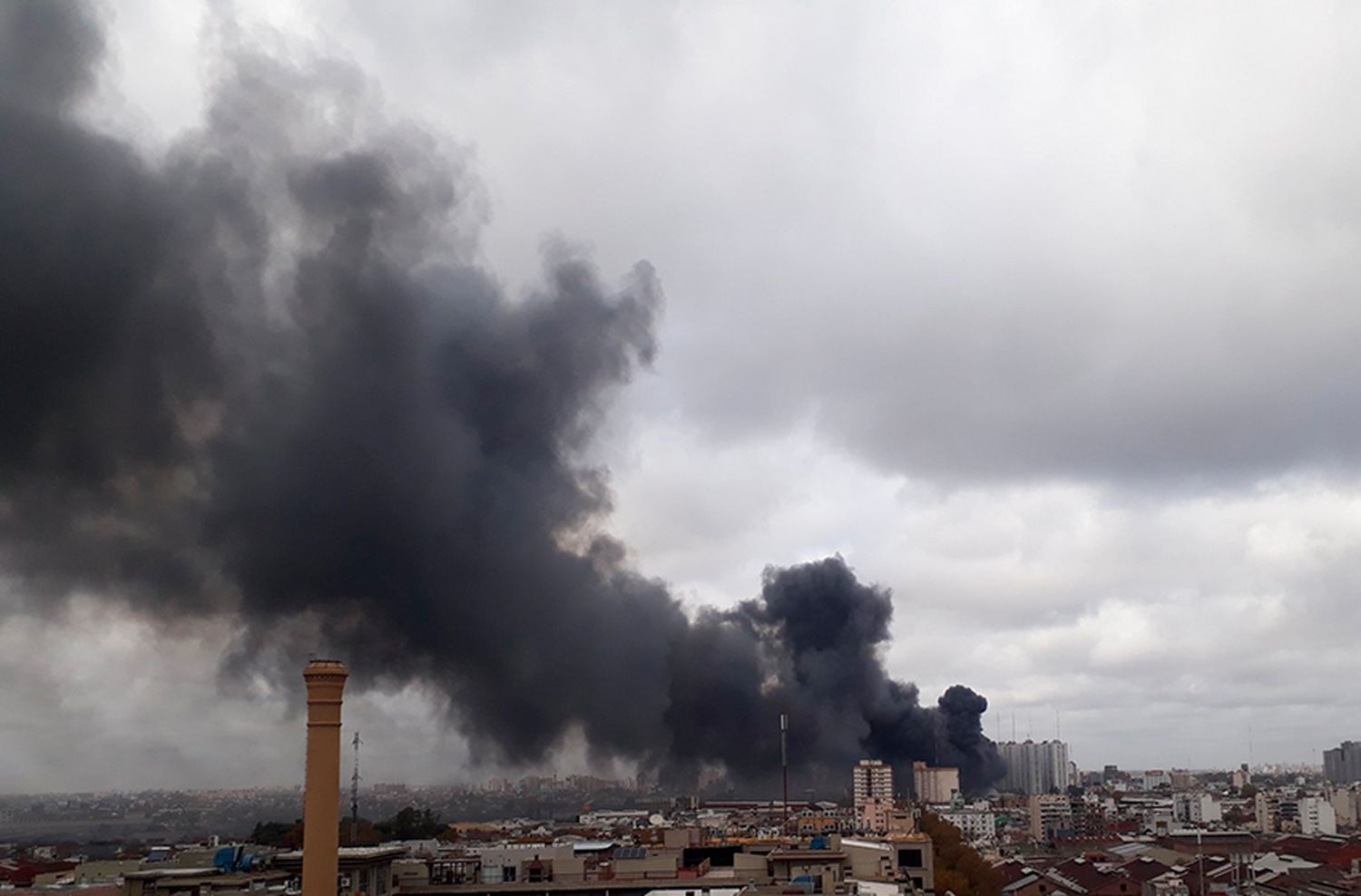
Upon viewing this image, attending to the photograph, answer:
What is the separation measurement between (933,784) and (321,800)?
135m

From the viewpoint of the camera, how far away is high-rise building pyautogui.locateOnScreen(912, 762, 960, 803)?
15788 cm

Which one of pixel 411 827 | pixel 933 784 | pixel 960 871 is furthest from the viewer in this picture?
pixel 933 784

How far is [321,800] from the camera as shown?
112 feet

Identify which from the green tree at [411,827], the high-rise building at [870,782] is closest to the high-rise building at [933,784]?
the high-rise building at [870,782]

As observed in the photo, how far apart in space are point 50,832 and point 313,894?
96936 millimetres

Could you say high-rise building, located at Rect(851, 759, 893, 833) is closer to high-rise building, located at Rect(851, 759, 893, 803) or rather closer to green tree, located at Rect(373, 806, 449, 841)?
high-rise building, located at Rect(851, 759, 893, 803)

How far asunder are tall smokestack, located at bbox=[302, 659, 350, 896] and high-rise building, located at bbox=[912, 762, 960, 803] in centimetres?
13166

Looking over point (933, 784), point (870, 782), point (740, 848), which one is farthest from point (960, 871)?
point (933, 784)

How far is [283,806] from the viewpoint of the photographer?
5472 inches

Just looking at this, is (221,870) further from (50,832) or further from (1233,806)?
(1233,806)

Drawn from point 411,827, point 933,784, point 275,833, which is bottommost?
point 933,784

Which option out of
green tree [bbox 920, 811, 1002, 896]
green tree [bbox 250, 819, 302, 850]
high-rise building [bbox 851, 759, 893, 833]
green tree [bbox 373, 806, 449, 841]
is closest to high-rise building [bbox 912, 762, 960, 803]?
high-rise building [bbox 851, 759, 893, 833]

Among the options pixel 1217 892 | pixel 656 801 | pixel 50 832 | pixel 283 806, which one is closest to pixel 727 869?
pixel 1217 892

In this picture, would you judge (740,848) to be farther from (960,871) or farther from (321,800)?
(321,800)
